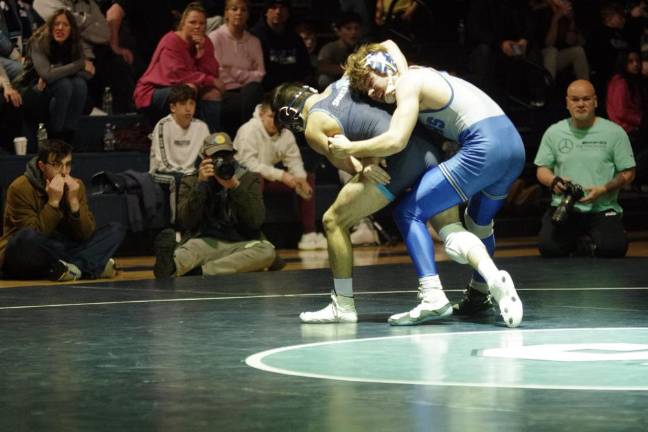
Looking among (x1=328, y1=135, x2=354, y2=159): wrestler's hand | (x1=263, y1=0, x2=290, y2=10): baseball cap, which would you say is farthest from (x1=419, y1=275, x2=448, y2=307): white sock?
(x1=263, y1=0, x2=290, y2=10): baseball cap

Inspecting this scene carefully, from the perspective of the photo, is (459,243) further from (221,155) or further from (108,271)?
(108,271)

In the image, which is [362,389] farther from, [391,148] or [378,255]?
[378,255]

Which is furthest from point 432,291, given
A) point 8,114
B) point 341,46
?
point 341,46

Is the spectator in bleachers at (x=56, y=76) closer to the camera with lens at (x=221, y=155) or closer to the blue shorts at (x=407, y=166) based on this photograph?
the camera with lens at (x=221, y=155)

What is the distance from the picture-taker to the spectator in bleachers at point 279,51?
11.3 m

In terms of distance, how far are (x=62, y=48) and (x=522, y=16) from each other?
4.45 meters

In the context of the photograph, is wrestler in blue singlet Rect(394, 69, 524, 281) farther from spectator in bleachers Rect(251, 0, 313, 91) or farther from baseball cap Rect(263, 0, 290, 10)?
baseball cap Rect(263, 0, 290, 10)

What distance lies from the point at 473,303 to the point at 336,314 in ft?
2.09

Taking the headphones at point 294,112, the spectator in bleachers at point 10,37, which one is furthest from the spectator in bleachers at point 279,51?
the headphones at point 294,112

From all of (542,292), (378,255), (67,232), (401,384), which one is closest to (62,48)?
(67,232)

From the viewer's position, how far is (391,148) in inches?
215

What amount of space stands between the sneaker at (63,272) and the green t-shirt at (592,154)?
3081 mm

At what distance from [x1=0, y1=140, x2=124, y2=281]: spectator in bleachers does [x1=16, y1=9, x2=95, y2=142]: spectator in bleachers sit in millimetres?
1632

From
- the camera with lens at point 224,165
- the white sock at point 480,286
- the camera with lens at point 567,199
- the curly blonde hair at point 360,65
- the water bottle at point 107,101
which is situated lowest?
the white sock at point 480,286
